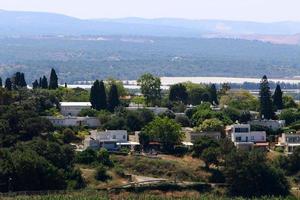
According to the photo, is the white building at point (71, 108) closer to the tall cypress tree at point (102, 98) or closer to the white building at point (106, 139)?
the tall cypress tree at point (102, 98)

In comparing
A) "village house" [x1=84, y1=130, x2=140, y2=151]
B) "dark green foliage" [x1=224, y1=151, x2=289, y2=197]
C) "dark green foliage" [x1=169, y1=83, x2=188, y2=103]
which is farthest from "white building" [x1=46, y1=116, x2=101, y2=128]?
"dark green foliage" [x1=224, y1=151, x2=289, y2=197]

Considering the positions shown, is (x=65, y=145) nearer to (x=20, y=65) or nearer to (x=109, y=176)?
(x=109, y=176)

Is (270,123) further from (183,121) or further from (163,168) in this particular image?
(163,168)

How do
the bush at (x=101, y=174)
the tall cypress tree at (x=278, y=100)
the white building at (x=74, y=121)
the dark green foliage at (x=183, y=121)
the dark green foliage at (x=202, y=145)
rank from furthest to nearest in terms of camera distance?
the tall cypress tree at (x=278, y=100) < the dark green foliage at (x=183, y=121) < the white building at (x=74, y=121) < the dark green foliage at (x=202, y=145) < the bush at (x=101, y=174)

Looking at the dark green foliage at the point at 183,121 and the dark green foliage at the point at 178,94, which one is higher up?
the dark green foliage at the point at 178,94

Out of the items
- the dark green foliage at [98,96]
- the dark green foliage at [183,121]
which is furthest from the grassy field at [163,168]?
the dark green foliage at [98,96]

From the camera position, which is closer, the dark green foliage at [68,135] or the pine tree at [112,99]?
the dark green foliage at [68,135]

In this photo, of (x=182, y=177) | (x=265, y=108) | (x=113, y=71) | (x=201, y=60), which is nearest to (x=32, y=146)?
(x=182, y=177)
